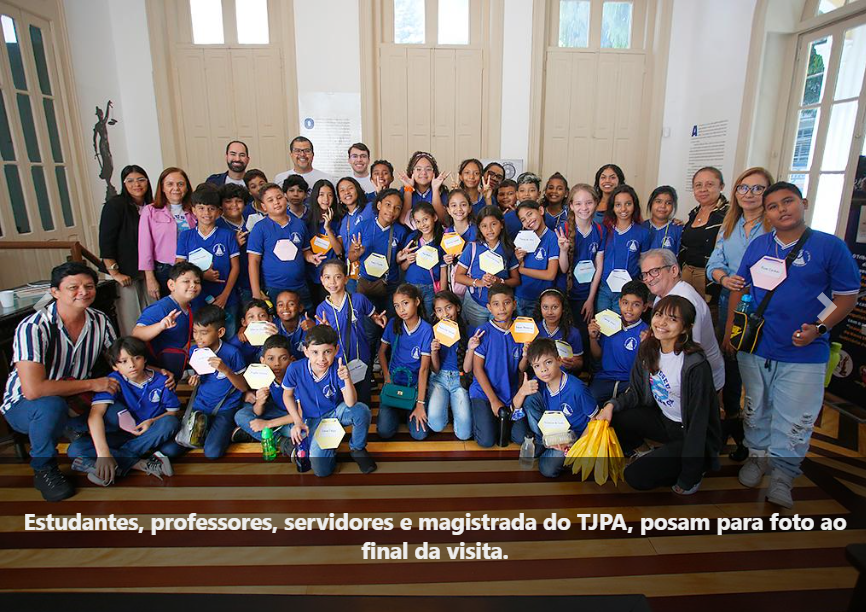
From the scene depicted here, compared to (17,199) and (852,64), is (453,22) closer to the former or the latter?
(852,64)

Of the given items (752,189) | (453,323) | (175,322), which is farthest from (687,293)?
(175,322)

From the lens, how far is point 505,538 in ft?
6.84

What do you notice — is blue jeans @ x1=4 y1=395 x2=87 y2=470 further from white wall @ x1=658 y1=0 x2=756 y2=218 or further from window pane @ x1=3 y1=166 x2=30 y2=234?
white wall @ x1=658 y1=0 x2=756 y2=218

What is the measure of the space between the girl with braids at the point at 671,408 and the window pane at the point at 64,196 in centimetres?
568

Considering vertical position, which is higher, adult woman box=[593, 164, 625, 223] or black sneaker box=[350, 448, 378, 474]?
adult woman box=[593, 164, 625, 223]

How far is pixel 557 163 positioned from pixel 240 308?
15.2ft

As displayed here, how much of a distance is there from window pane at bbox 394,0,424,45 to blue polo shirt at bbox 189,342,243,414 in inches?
189

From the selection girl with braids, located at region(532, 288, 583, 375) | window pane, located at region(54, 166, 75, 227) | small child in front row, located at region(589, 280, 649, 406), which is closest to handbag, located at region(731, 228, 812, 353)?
small child in front row, located at region(589, 280, 649, 406)

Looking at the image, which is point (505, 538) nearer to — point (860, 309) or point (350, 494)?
point (350, 494)

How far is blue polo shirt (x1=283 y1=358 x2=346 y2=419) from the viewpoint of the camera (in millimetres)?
2623

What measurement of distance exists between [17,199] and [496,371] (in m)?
4.76

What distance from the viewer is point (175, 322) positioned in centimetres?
284

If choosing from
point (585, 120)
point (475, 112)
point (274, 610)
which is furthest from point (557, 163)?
point (274, 610)

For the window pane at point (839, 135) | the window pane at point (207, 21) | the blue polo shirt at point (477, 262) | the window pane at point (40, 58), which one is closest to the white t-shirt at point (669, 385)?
the blue polo shirt at point (477, 262)
